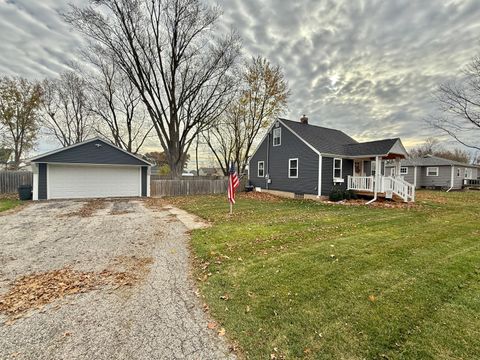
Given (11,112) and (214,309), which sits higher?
(11,112)

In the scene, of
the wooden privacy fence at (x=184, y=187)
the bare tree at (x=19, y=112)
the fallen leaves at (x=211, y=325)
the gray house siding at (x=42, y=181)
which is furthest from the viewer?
the bare tree at (x=19, y=112)

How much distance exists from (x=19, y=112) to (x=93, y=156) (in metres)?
16.1

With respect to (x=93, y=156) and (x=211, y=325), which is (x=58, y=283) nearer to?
(x=211, y=325)

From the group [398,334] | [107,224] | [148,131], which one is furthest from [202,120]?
[398,334]

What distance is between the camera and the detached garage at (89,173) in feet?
47.6

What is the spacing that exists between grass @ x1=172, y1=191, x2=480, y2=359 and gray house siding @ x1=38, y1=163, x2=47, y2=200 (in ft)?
44.4

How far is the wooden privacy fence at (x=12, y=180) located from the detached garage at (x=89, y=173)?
182 inches

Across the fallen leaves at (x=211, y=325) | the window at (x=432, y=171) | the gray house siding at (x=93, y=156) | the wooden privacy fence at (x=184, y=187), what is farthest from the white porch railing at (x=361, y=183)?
the window at (x=432, y=171)

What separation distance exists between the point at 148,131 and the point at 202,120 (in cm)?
1135

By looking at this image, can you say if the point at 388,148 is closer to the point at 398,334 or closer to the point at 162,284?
the point at 398,334

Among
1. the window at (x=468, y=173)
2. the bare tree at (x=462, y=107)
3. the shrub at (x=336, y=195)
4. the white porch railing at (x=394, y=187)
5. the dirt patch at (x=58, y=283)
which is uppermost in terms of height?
the bare tree at (x=462, y=107)

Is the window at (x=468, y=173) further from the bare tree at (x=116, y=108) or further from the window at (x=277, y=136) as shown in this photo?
the bare tree at (x=116, y=108)

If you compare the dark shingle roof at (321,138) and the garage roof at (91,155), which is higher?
the dark shingle roof at (321,138)

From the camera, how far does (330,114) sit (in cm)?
2177
